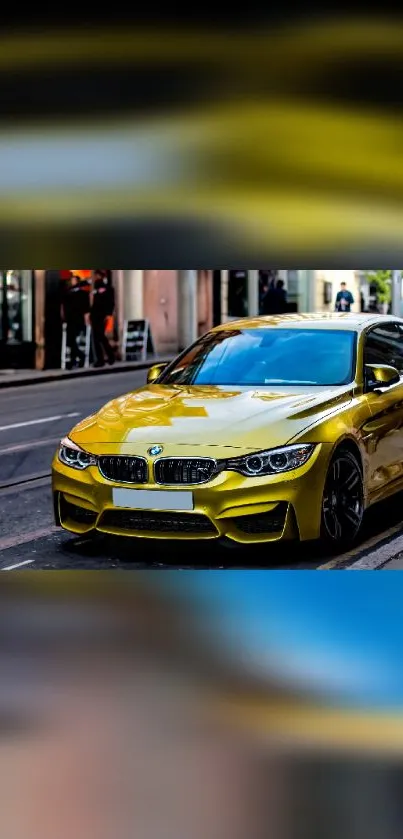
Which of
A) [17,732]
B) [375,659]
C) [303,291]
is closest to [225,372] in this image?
[303,291]

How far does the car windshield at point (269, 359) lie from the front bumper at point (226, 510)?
0.41m

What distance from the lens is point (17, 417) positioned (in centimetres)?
492

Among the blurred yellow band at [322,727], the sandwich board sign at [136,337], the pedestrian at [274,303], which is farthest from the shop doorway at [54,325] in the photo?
the blurred yellow band at [322,727]

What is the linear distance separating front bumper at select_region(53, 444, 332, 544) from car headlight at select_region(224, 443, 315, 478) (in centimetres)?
2

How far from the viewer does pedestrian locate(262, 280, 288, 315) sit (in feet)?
16.7

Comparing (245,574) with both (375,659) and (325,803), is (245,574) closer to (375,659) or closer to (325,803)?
(375,659)

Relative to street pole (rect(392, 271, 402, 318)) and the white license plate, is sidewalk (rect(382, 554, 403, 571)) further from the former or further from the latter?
street pole (rect(392, 271, 402, 318))

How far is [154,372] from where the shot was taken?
5020mm

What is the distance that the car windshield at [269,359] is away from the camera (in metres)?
4.62

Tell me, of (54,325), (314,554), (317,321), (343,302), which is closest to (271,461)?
(314,554)

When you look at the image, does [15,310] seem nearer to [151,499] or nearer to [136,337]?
[136,337]
